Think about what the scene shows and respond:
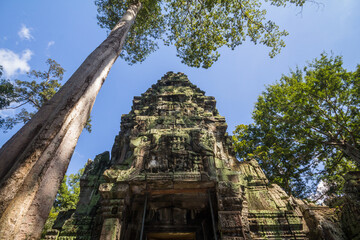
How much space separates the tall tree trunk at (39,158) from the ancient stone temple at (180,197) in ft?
8.43

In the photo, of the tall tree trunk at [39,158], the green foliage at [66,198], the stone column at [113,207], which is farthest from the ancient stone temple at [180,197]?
the green foliage at [66,198]

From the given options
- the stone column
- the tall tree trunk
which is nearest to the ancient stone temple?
the stone column

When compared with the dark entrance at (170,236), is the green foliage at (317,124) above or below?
above

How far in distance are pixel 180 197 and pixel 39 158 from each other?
4.26 meters

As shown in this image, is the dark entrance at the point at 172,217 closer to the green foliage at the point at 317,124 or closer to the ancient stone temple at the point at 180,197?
the ancient stone temple at the point at 180,197

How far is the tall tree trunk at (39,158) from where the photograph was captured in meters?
1.60

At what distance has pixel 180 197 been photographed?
5422mm

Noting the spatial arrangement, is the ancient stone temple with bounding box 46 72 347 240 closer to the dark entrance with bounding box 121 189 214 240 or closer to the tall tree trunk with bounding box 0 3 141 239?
the dark entrance with bounding box 121 189 214 240

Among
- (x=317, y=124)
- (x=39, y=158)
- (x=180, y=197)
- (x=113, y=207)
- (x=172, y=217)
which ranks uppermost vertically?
(x=317, y=124)

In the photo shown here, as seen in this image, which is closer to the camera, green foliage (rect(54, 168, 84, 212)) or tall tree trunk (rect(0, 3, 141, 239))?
tall tree trunk (rect(0, 3, 141, 239))

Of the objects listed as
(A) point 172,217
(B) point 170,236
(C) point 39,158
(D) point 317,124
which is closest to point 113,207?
(A) point 172,217

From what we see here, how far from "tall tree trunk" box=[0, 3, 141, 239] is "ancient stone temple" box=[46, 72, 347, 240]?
2570mm

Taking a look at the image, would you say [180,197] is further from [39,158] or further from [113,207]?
[39,158]

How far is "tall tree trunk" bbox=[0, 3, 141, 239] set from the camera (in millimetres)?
1597
